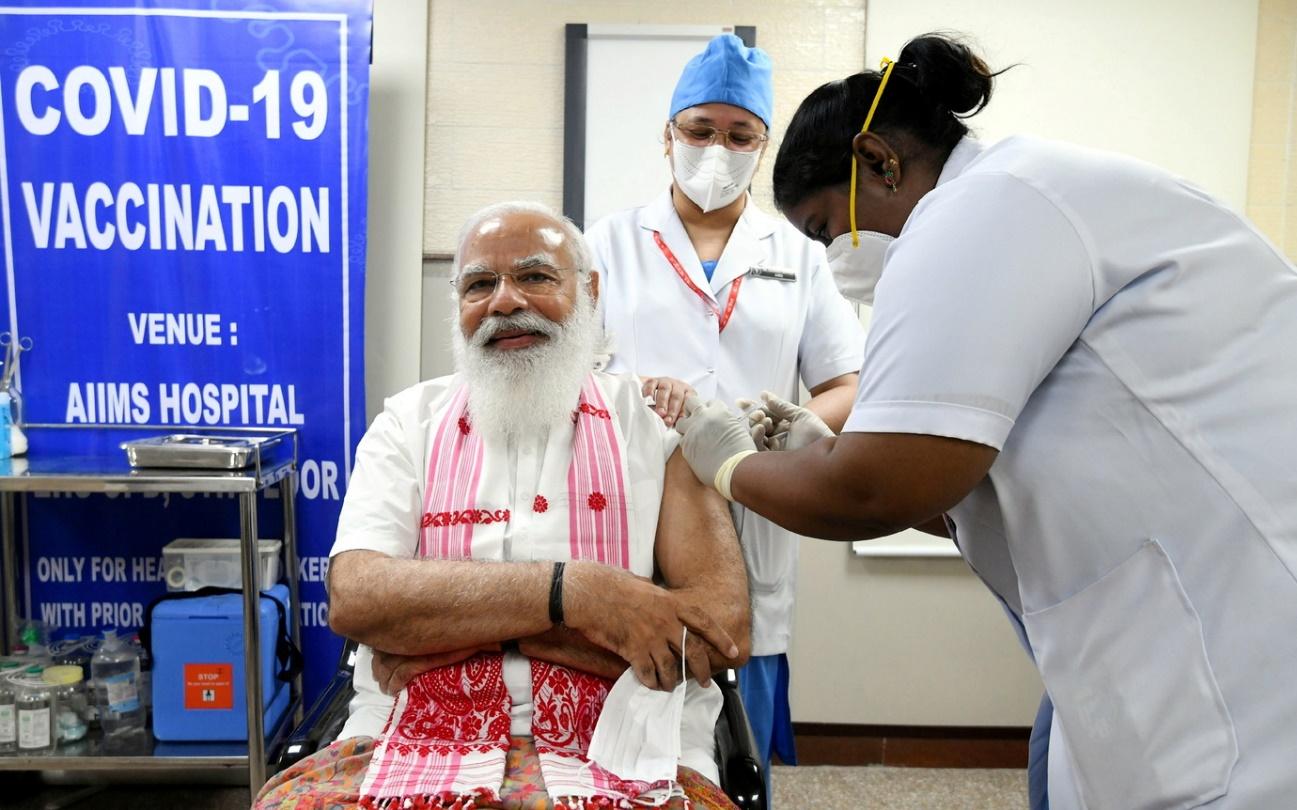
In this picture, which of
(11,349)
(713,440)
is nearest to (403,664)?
(713,440)

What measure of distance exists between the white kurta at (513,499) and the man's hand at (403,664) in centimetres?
5

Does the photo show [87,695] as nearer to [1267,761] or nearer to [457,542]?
[457,542]

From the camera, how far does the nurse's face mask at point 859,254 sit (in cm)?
119

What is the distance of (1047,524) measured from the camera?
1.03 m

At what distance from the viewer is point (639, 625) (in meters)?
1.55

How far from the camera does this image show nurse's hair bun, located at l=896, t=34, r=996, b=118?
1170 millimetres

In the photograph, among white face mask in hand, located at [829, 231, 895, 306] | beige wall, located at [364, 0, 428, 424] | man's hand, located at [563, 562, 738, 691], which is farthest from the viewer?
beige wall, located at [364, 0, 428, 424]

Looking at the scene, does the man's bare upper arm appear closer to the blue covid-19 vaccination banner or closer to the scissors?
the blue covid-19 vaccination banner

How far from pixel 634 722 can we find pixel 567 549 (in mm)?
354

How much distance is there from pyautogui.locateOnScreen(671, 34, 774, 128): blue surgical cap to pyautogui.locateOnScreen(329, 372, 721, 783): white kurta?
740 mm

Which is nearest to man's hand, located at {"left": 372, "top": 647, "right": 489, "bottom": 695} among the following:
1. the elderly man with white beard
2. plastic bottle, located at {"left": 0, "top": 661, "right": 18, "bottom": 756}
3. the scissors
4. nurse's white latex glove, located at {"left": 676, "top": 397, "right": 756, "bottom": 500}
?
the elderly man with white beard

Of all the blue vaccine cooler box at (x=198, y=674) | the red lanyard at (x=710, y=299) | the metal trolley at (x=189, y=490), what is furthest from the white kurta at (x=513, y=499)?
the blue vaccine cooler box at (x=198, y=674)

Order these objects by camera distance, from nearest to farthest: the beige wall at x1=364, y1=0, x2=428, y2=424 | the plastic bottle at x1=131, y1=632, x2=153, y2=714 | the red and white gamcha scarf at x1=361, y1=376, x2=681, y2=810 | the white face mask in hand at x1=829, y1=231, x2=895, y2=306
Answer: the white face mask in hand at x1=829, y1=231, x2=895, y2=306 → the red and white gamcha scarf at x1=361, y1=376, x2=681, y2=810 → the plastic bottle at x1=131, y1=632, x2=153, y2=714 → the beige wall at x1=364, y1=0, x2=428, y2=424

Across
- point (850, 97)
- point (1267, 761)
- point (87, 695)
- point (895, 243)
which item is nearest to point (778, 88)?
point (850, 97)
